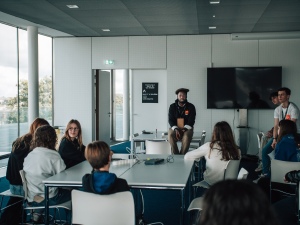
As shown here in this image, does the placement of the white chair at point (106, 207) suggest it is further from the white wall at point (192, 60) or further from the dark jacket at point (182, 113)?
the white wall at point (192, 60)

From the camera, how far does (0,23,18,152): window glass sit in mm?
7840

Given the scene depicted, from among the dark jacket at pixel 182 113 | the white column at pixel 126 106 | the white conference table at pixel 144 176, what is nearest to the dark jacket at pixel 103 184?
the white conference table at pixel 144 176

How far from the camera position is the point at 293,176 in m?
3.51

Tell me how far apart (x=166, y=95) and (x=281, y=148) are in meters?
5.69

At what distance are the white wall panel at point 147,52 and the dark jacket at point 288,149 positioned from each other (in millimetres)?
5521

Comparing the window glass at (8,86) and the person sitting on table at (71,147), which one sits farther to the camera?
the window glass at (8,86)

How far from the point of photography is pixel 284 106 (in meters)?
6.29

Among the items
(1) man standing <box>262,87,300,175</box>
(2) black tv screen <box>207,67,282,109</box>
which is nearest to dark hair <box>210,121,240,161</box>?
(1) man standing <box>262,87,300,175</box>

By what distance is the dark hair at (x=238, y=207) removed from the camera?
990 mm

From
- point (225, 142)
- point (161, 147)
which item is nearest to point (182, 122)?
point (161, 147)

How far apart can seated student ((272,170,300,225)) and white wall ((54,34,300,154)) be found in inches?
167

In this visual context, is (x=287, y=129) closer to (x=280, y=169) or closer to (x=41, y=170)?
(x=280, y=169)

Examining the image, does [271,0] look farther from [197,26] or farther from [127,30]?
[127,30]

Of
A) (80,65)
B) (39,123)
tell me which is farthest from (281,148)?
(80,65)
